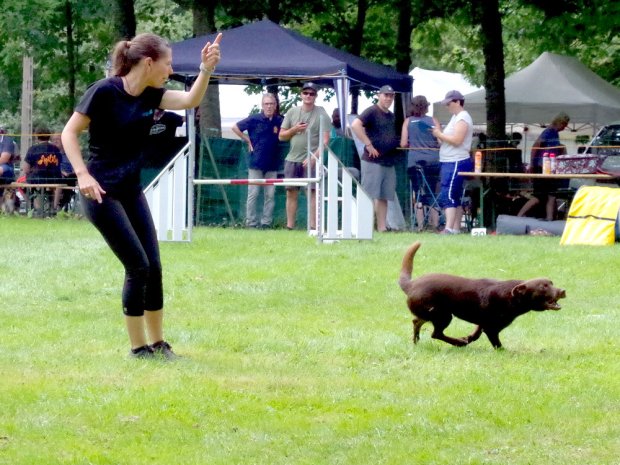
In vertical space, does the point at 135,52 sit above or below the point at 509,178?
above

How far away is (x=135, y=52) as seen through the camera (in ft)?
25.4

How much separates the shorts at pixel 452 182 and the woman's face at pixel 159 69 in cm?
1070

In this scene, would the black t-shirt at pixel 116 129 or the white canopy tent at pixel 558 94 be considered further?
the white canopy tent at pixel 558 94

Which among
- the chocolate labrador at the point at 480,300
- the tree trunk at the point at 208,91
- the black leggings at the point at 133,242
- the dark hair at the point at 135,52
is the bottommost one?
the chocolate labrador at the point at 480,300

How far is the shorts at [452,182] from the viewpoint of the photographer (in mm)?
18234

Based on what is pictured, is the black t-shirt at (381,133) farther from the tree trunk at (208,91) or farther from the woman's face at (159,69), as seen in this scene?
the woman's face at (159,69)

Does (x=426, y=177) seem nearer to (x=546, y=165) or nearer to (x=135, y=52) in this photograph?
(x=546, y=165)

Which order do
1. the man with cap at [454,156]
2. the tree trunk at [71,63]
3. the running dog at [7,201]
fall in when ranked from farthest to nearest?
1. the tree trunk at [71,63]
2. the running dog at [7,201]
3. the man with cap at [454,156]

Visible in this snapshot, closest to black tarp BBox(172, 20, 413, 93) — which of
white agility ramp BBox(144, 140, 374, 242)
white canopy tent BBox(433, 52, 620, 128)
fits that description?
white agility ramp BBox(144, 140, 374, 242)

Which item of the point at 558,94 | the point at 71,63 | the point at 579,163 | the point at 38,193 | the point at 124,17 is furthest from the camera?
the point at 71,63

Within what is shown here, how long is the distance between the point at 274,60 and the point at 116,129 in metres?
13.0

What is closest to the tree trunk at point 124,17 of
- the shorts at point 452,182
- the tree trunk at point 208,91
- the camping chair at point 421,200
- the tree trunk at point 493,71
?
the tree trunk at point 208,91

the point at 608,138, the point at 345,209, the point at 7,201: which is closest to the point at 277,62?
the point at 345,209

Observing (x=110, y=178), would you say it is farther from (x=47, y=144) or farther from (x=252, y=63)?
(x=47, y=144)
